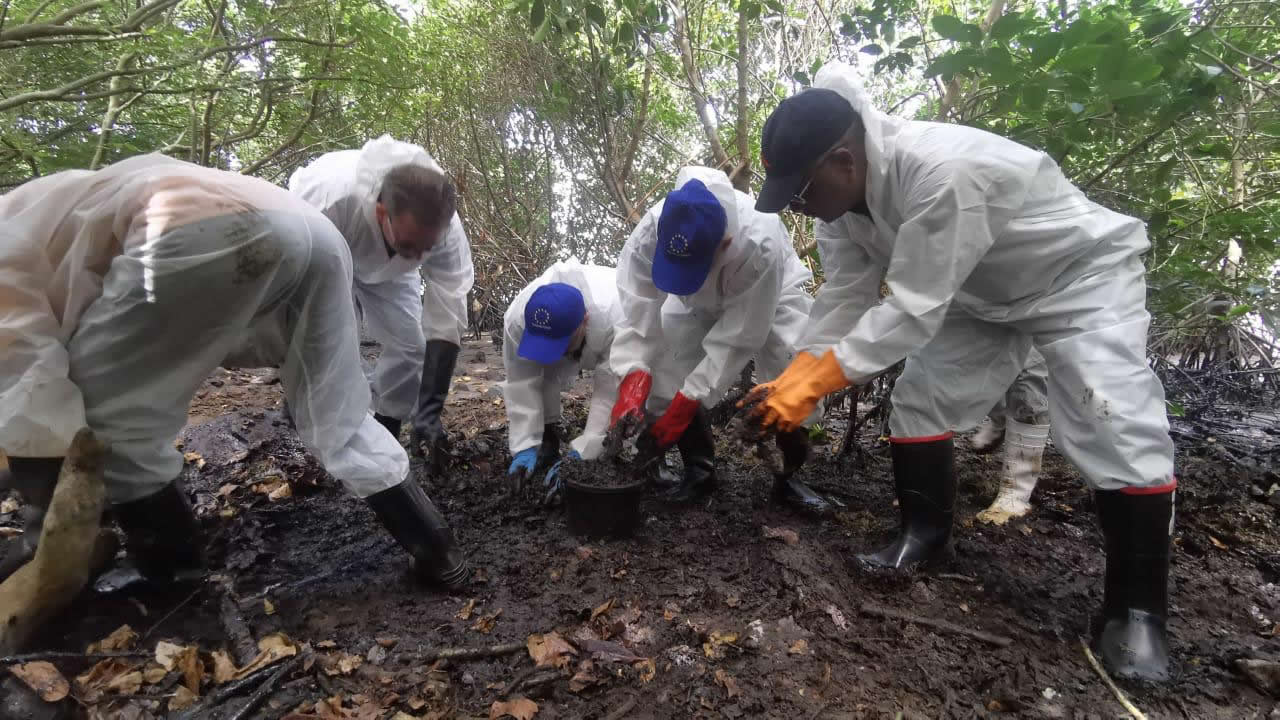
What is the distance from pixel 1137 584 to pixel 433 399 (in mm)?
3223

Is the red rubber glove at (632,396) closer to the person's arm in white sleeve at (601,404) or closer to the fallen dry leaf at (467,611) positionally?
the person's arm in white sleeve at (601,404)

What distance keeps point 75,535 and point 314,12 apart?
355 centimetres

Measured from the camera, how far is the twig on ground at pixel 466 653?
1819mm

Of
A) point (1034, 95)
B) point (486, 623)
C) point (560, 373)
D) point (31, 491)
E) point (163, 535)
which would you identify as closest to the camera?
point (31, 491)

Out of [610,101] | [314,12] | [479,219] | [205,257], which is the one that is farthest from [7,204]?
[479,219]

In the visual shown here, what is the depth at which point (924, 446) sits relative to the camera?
2.31 meters

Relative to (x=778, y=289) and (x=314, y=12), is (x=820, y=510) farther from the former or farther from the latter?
(x=314, y=12)

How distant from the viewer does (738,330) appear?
9.50ft

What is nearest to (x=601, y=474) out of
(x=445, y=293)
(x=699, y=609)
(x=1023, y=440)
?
(x=699, y=609)

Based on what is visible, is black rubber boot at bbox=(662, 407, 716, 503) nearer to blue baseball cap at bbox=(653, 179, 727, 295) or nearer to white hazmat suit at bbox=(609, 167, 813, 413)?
white hazmat suit at bbox=(609, 167, 813, 413)

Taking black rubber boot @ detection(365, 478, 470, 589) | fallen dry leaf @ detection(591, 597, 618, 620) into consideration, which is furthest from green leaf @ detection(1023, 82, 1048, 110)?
black rubber boot @ detection(365, 478, 470, 589)

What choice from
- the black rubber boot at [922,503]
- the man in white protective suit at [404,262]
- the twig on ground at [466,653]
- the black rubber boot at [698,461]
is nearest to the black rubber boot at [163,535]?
the twig on ground at [466,653]

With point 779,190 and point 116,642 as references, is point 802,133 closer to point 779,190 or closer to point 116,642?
point 779,190

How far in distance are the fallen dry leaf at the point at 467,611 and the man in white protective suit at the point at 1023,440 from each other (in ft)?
7.81
